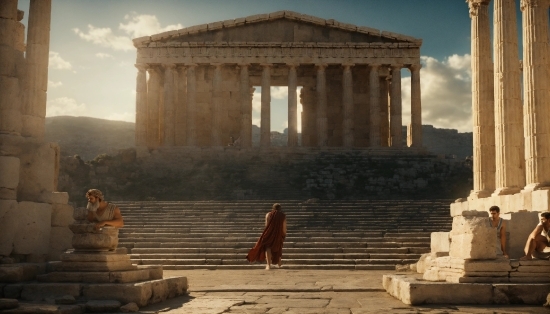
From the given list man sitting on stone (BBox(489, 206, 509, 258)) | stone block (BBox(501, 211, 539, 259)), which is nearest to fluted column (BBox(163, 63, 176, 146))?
stone block (BBox(501, 211, 539, 259))

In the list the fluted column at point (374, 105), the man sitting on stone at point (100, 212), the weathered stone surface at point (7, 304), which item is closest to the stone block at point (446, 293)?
the man sitting on stone at point (100, 212)

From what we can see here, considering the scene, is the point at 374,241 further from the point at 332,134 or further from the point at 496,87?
the point at 332,134

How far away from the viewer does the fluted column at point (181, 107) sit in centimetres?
4069

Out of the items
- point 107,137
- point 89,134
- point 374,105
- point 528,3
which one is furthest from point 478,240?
point 89,134

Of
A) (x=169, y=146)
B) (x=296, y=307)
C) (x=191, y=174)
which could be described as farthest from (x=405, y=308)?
(x=169, y=146)

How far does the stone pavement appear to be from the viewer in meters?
8.62

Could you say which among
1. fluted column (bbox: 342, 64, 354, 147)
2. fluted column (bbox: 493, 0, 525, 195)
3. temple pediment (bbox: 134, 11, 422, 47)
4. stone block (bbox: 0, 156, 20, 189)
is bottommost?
stone block (bbox: 0, 156, 20, 189)

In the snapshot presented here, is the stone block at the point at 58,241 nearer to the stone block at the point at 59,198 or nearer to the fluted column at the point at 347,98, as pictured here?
the stone block at the point at 59,198

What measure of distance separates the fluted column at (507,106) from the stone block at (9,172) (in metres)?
10.1

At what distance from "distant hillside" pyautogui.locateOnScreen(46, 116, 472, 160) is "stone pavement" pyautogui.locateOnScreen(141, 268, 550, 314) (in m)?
54.2

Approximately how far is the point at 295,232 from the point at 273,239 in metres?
3.81

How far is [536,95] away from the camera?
14062 millimetres

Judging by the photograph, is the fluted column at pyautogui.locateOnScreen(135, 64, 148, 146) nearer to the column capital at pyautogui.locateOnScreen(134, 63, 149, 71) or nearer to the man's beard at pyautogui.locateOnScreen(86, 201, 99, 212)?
the column capital at pyautogui.locateOnScreen(134, 63, 149, 71)

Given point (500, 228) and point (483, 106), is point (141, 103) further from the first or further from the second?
point (500, 228)
